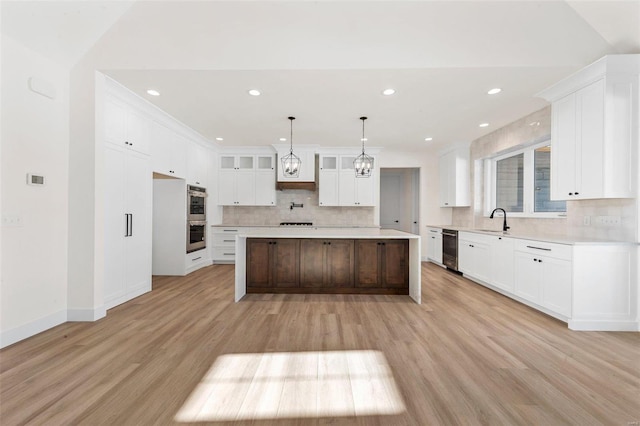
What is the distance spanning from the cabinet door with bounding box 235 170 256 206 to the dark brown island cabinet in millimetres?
2692

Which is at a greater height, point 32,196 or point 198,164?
point 198,164

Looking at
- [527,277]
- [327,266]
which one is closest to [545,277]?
[527,277]

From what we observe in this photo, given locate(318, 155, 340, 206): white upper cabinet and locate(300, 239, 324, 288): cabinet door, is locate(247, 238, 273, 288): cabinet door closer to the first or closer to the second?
locate(300, 239, 324, 288): cabinet door

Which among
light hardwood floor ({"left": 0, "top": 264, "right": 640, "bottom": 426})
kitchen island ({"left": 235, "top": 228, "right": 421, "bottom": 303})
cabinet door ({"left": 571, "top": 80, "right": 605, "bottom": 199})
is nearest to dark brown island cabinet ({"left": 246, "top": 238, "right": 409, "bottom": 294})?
kitchen island ({"left": 235, "top": 228, "right": 421, "bottom": 303})

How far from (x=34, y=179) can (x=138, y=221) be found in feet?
4.24

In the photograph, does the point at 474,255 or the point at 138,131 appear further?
the point at 474,255

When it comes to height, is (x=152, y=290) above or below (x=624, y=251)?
below

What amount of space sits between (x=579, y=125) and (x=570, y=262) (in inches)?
59.3

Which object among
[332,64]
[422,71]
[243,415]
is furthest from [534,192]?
[243,415]

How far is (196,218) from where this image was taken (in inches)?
215

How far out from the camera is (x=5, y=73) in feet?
7.73

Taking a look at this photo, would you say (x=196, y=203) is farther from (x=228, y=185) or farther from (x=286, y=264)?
(x=286, y=264)

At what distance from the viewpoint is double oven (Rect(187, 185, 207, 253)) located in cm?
521

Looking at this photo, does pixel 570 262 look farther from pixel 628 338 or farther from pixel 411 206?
pixel 411 206
